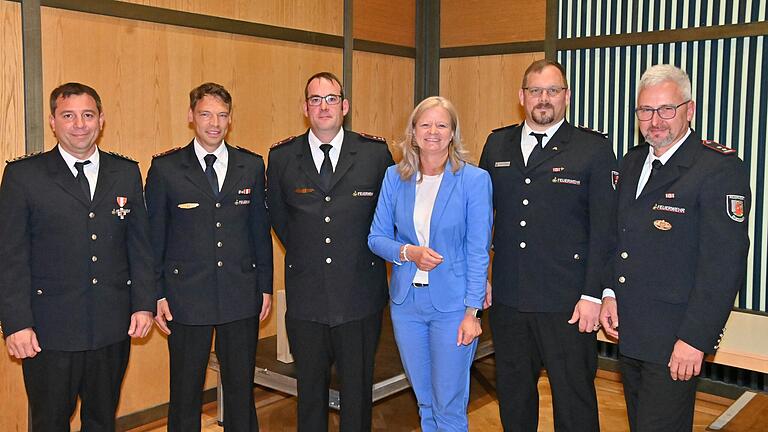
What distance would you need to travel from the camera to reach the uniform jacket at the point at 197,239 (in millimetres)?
3059

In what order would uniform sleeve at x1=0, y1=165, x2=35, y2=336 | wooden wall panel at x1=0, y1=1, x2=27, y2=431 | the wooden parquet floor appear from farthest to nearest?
1. the wooden parquet floor
2. wooden wall panel at x1=0, y1=1, x2=27, y2=431
3. uniform sleeve at x1=0, y1=165, x2=35, y2=336

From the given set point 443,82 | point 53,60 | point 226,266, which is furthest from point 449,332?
point 443,82

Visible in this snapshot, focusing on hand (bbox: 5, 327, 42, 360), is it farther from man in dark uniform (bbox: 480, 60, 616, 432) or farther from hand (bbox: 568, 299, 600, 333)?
hand (bbox: 568, 299, 600, 333)

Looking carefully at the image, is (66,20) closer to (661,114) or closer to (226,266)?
(226,266)

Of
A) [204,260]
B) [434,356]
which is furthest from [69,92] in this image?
[434,356]

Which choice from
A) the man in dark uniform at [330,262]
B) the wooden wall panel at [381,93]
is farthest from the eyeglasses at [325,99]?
the wooden wall panel at [381,93]

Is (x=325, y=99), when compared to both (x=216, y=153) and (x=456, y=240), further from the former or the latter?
(x=456, y=240)

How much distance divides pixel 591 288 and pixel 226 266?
1496 millimetres

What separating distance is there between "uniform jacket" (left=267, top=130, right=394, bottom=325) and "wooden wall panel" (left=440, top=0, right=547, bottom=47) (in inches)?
109

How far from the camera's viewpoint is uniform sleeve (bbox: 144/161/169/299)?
3.06 meters

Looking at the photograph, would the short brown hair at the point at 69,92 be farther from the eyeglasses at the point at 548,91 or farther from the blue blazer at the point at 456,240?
the eyeglasses at the point at 548,91

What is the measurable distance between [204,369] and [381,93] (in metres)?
3.17

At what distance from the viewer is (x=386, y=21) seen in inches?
224

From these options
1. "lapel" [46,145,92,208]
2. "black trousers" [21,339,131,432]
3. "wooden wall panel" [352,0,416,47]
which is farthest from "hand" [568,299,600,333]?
"wooden wall panel" [352,0,416,47]
